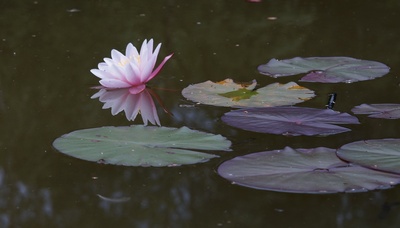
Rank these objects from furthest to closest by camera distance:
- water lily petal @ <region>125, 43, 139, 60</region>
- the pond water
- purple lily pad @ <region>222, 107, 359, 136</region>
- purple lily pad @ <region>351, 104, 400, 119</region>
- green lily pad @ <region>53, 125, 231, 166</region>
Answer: water lily petal @ <region>125, 43, 139, 60</region>, purple lily pad @ <region>351, 104, 400, 119</region>, purple lily pad @ <region>222, 107, 359, 136</region>, green lily pad @ <region>53, 125, 231, 166</region>, the pond water

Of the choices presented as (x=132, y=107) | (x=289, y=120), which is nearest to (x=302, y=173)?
(x=289, y=120)

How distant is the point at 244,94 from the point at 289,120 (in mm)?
277

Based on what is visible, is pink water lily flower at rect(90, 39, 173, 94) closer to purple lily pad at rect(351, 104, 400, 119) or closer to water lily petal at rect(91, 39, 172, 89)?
water lily petal at rect(91, 39, 172, 89)

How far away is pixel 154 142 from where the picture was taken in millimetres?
1849

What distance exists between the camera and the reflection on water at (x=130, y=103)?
2.15 metres

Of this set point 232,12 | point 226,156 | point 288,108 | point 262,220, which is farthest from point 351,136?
point 232,12

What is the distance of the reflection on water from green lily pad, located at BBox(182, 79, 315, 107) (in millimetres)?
121

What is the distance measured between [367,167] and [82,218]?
0.63m

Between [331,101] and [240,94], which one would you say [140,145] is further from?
[331,101]

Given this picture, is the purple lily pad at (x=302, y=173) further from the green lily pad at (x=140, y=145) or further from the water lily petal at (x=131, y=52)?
the water lily petal at (x=131, y=52)

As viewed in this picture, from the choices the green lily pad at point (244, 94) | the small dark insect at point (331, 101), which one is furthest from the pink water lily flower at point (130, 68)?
the small dark insect at point (331, 101)

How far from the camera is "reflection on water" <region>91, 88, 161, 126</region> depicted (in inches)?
84.7

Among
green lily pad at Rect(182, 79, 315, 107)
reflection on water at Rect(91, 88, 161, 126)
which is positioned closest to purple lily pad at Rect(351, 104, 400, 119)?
green lily pad at Rect(182, 79, 315, 107)

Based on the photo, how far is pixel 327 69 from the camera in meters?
2.44
